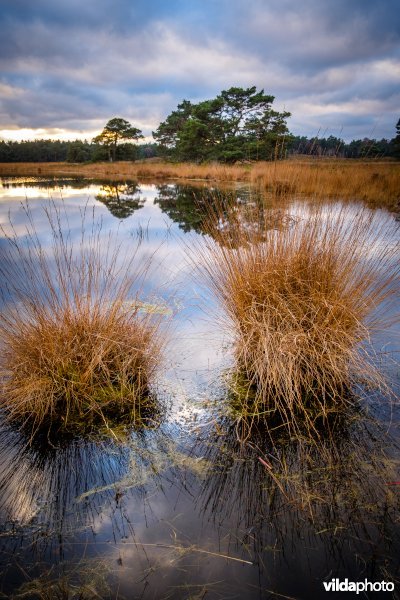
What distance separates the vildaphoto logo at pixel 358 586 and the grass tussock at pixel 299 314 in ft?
3.21

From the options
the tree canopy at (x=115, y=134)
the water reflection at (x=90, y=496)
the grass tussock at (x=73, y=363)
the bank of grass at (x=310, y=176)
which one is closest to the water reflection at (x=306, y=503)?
the water reflection at (x=90, y=496)

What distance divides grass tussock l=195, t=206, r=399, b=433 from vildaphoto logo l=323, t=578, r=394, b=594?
0.98 m

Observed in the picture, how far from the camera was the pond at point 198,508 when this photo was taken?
155 centimetres

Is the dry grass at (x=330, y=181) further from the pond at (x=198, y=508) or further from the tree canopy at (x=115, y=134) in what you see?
the tree canopy at (x=115, y=134)

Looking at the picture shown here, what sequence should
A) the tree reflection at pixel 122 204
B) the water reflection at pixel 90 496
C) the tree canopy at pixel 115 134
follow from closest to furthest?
the water reflection at pixel 90 496, the tree reflection at pixel 122 204, the tree canopy at pixel 115 134

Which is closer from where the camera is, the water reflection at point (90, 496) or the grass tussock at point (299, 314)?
the water reflection at point (90, 496)

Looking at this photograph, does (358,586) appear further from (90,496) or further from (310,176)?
(310,176)

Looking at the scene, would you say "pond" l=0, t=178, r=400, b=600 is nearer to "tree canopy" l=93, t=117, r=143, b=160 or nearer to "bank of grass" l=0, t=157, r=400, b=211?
"bank of grass" l=0, t=157, r=400, b=211

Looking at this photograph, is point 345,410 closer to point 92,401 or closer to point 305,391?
point 305,391

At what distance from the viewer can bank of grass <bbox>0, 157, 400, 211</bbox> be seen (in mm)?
3977

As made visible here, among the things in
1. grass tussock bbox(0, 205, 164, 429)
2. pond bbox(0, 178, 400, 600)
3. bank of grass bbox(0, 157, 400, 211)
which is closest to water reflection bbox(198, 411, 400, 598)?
pond bbox(0, 178, 400, 600)

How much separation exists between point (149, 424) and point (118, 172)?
31.9 meters

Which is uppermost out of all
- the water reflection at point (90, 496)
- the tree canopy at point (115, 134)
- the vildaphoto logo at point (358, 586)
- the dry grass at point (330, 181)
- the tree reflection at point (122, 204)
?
the tree canopy at point (115, 134)

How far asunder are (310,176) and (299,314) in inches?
82.9
